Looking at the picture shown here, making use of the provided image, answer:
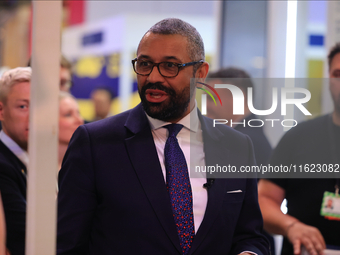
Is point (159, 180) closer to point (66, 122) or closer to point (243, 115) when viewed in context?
point (243, 115)

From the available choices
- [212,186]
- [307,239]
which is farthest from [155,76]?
[307,239]

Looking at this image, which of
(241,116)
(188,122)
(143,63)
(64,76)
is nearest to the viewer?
(143,63)

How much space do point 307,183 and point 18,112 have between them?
4.84 feet

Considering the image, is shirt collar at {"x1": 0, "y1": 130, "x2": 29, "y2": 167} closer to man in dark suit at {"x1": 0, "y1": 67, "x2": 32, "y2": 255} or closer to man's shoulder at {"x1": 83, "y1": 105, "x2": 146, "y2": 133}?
man in dark suit at {"x1": 0, "y1": 67, "x2": 32, "y2": 255}

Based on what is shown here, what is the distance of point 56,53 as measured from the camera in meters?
1.09

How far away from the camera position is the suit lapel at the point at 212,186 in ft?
4.79

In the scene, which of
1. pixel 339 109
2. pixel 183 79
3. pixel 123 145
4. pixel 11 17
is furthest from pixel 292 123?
pixel 11 17

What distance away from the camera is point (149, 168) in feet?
4.85

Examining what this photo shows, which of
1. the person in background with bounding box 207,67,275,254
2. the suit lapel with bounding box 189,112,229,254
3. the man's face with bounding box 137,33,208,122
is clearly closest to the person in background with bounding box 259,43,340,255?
the person in background with bounding box 207,67,275,254

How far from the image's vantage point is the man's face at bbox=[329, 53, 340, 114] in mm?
1907

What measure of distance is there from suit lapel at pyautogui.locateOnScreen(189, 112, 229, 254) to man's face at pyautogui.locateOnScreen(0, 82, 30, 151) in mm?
865

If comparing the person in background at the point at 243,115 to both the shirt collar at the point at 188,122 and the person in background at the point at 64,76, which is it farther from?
the person in background at the point at 64,76

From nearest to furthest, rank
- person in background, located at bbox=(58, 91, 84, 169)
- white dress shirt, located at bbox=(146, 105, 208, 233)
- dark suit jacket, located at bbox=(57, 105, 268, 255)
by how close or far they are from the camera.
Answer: dark suit jacket, located at bbox=(57, 105, 268, 255)
white dress shirt, located at bbox=(146, 105, 208, 233)
person in background, located at bbox=(58, 91, 84, 169)

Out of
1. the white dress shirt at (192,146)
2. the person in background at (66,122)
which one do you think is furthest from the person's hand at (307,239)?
the person in background at (66,122)
